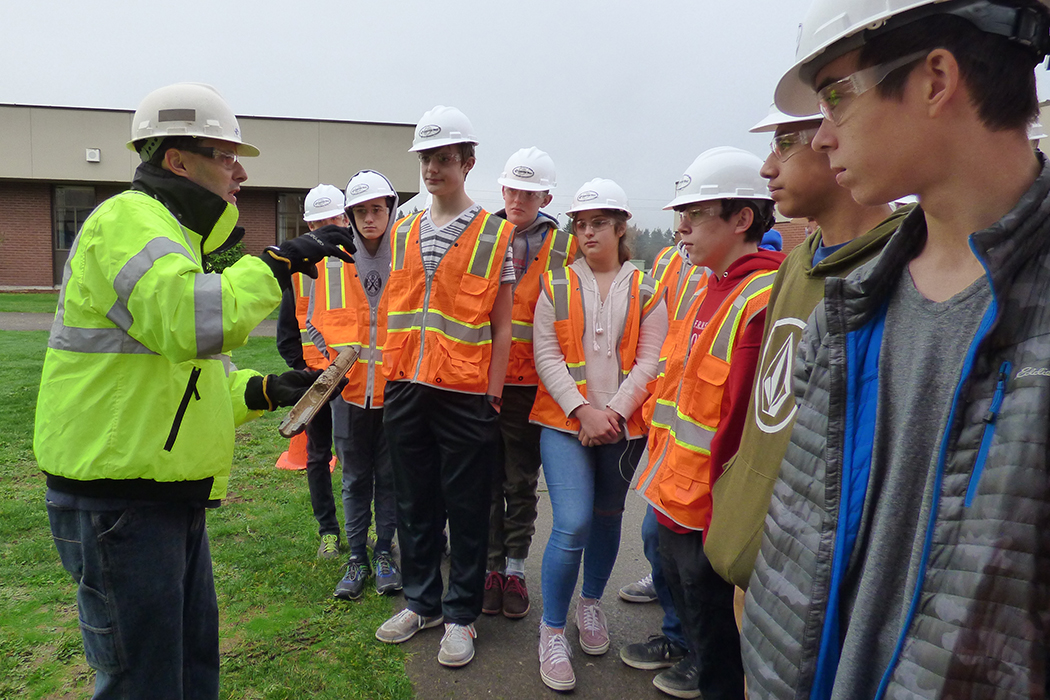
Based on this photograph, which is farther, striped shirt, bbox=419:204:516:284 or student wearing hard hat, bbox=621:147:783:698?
striped shirt, bbox=419:204:516:284

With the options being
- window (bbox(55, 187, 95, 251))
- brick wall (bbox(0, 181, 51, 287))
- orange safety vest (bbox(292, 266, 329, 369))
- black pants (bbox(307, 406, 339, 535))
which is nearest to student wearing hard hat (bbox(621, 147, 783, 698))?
black pants (bbox(307, 406, 339, 535))

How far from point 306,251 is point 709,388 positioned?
1473mm

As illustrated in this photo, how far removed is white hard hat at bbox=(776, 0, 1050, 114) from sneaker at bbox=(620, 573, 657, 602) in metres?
3.14

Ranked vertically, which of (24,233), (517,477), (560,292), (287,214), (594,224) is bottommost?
(517,477)

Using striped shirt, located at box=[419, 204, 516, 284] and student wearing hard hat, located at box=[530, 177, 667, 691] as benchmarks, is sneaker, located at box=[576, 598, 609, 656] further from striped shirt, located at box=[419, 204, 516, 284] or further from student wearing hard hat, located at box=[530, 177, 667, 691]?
striped shirt, located at box=[419, 204, 516, 284]

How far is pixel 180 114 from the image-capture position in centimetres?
218

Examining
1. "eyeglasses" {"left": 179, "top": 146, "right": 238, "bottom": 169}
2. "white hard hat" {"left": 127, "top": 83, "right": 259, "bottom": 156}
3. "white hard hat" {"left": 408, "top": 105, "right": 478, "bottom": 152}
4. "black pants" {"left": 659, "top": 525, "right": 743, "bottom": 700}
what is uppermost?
"white hard hat" {"left": 408, "top": 105, "right": 478, "bottom": 152}

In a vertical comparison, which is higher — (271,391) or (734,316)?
(734,316)

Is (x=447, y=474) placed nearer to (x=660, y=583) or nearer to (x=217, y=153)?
(x=660, y=583)

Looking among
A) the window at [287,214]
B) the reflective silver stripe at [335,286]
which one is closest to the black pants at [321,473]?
the reflective silver stripe at [335,286]

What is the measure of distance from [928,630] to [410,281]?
2722 millimetres

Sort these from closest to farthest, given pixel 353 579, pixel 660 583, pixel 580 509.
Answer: pixel 580 509 → pixel 660 583 → pixel 353 579

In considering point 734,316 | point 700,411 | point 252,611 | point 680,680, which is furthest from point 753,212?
point 252,611

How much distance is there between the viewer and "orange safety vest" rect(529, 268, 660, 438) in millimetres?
3248
